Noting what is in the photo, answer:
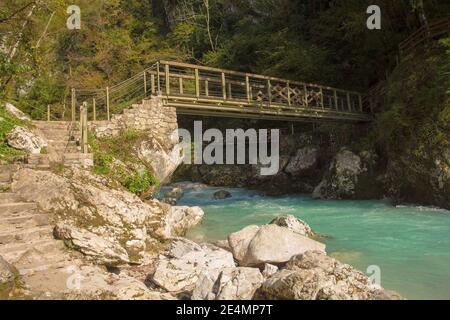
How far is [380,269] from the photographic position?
21.0ft

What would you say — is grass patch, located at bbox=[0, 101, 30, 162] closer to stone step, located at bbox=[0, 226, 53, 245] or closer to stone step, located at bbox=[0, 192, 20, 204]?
stone step, located at bbox=[0, 192, 20, 204]

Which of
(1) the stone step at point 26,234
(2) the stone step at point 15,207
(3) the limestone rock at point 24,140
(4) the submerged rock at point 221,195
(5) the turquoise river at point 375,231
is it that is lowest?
(5) the turquoise river at point 375,231

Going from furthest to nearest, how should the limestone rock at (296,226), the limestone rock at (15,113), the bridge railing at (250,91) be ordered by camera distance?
1. the bridge railing at (250,91)
2. the limestone rock at (15,113)
3. the limestone rock at (296,226)

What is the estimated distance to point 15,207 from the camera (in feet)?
19.4

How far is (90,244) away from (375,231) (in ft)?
23.2

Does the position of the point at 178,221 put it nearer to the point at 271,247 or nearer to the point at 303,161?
the point at 271,247

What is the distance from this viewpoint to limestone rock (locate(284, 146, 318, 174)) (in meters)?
19.0

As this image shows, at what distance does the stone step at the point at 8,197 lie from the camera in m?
6.06

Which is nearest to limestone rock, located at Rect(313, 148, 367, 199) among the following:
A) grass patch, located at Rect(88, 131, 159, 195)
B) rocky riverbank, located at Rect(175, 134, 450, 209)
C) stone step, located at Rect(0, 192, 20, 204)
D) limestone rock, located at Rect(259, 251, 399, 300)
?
rocky riverbank, located at Rect(175, 134, 450, 209)

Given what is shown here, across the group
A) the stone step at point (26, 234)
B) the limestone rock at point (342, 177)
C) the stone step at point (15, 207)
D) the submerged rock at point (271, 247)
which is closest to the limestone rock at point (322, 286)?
the submerged rock at point (271, 247)

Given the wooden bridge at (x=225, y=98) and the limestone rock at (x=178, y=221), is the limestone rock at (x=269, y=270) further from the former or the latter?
the wooden bridge at (x=225, y=98)

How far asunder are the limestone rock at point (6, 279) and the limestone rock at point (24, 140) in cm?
503

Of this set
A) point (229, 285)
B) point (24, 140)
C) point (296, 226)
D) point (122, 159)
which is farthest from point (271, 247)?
point (24, 140)

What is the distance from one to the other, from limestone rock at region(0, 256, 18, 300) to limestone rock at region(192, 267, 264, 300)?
2.17 m
